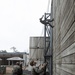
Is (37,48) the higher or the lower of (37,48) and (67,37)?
the higher

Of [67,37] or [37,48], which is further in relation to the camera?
[37,48]

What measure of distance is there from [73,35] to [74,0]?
0.52m

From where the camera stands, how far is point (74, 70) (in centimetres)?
433

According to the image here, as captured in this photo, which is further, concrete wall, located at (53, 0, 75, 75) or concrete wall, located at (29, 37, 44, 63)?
concrete wall, located at (29, 37, 44, 63)

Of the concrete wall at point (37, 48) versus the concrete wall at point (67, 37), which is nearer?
the concrete wall at point (67, 37)

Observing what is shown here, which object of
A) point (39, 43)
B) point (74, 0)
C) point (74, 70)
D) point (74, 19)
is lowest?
point (74, 70)

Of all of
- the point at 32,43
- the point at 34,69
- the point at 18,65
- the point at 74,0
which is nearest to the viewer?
the point at 74,0

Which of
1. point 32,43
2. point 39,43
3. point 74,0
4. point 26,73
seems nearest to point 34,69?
point 74,0

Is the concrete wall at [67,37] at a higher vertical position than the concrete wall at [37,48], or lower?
lower

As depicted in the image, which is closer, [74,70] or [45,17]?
[74,70]

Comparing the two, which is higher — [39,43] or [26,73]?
[39,43]

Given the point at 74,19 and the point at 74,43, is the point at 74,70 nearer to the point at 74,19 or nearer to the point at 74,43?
the point at 74,43

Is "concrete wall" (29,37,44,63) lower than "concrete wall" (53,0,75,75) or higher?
higher

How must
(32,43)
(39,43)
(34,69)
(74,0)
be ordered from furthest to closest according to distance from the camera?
(32,43), (39,43), (34,69), (74,0)
